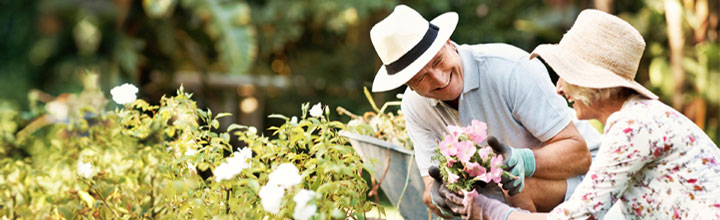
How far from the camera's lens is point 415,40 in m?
2.10

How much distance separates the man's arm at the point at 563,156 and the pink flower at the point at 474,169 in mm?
293

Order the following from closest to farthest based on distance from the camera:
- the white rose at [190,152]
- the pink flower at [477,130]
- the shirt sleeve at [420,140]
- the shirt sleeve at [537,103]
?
the pink flower at [477,130]
the white rose at [190,152]
the shirt sleeve at [537,103]
the shirt sleeve at [420,140]

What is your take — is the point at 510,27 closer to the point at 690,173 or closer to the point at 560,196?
the point at 560,196

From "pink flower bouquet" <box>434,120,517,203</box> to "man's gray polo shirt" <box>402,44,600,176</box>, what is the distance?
32cm

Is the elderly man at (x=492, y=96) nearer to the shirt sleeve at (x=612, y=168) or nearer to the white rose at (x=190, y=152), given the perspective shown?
the shirt sleeve at (x=612, y=168)

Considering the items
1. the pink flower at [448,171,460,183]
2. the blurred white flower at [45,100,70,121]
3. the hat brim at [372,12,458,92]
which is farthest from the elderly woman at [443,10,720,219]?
the blurred white flower at [45,100,70,121]

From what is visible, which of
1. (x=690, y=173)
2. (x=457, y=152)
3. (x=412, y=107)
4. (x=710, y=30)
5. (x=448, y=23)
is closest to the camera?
(x=690, y=173)

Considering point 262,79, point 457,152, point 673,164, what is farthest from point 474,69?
point 262,79

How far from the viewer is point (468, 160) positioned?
5.97 feet

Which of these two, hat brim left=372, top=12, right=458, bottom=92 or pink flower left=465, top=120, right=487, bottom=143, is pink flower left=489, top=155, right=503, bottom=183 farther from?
hat brim left=372, top=12, right=458, bottom=92

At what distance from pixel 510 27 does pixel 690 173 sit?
254 inches

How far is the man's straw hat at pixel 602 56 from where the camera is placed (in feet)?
5.65

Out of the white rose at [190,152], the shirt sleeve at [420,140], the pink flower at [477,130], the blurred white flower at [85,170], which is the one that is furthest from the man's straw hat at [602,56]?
the blurred white flower at [85,170]

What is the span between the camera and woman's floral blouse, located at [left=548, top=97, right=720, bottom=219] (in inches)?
64.5
